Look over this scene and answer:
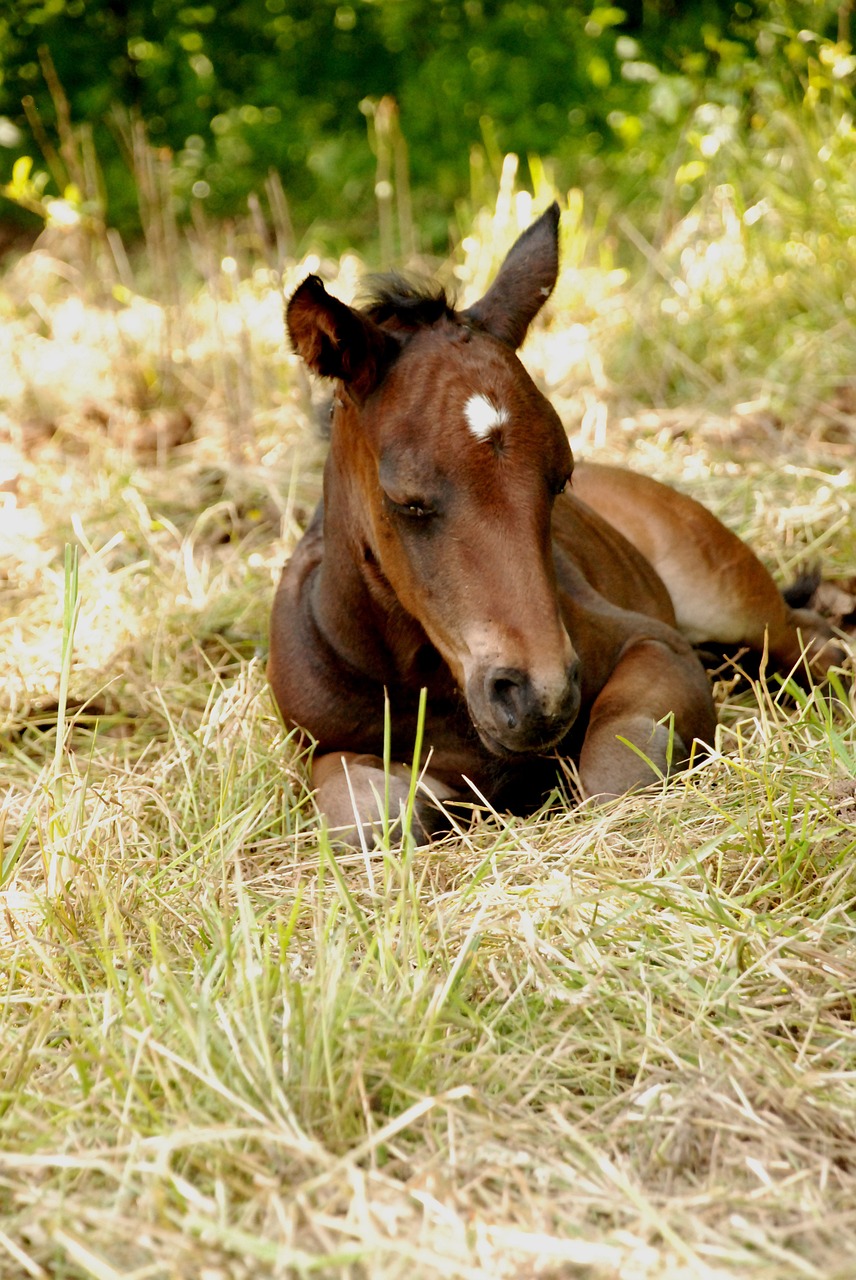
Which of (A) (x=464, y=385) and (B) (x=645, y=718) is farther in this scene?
(B) (x=645, y=718)

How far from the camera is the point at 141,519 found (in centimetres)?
559

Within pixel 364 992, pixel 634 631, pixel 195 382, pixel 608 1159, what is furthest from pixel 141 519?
pixel 608 1159

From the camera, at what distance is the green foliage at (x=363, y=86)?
32.5ft

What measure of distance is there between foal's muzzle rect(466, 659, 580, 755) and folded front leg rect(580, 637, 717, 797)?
0.30m

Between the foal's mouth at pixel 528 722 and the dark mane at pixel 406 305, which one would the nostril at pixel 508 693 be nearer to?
the foal's mouth at pixel 528 722

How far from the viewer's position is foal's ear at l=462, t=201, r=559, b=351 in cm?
351

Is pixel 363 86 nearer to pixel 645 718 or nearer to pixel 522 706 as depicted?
pixel 645 718

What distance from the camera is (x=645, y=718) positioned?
347 centimetres

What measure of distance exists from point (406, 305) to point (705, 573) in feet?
6.18

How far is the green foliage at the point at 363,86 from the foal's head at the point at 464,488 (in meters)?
6.59

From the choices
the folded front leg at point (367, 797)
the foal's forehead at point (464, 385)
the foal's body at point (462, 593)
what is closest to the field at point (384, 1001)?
the folded front leg at point (367, 797)

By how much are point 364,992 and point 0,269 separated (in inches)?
393

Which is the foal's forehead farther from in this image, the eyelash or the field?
the field

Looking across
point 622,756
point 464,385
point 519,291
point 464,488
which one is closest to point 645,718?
point 622,756
